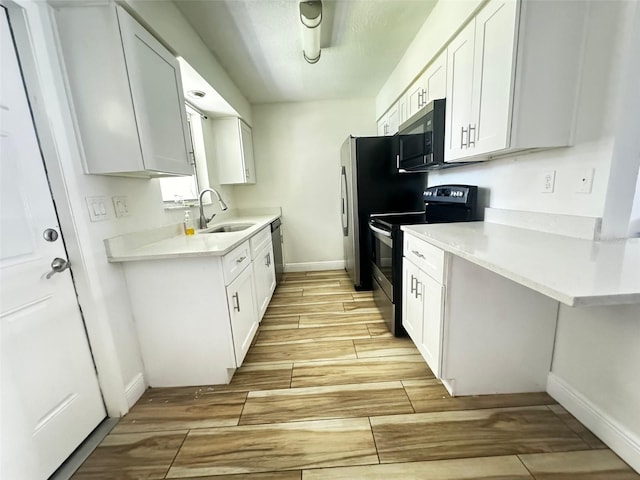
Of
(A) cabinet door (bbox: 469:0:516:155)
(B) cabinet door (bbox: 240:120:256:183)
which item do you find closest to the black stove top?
(A) cabinet door (bbox: 469:0:516:155)

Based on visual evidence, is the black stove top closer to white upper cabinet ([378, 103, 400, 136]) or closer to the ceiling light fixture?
white upper cabinet ([378, 103, 400, 136])

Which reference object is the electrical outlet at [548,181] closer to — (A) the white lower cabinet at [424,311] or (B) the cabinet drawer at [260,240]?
(A) the white lower cabinet at [424,311]

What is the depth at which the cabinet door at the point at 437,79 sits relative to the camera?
191cm

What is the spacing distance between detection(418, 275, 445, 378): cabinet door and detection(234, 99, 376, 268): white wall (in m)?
Result: 2.55

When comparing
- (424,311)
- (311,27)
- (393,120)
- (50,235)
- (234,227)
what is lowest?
(424,311)

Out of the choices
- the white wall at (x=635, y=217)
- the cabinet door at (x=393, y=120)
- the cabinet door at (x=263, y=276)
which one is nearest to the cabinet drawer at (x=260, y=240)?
the cabinet door at (x=263, y=276)

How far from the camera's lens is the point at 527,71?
1253mm

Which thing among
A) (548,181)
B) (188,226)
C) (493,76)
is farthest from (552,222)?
(188,226)

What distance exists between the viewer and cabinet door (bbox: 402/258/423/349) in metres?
1.75

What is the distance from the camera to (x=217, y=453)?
1.27 meters

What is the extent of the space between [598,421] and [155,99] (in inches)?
113

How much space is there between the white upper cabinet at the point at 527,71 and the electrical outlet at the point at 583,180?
6.3 inches

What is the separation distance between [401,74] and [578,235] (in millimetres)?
2298

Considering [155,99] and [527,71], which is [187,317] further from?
[527,71]
